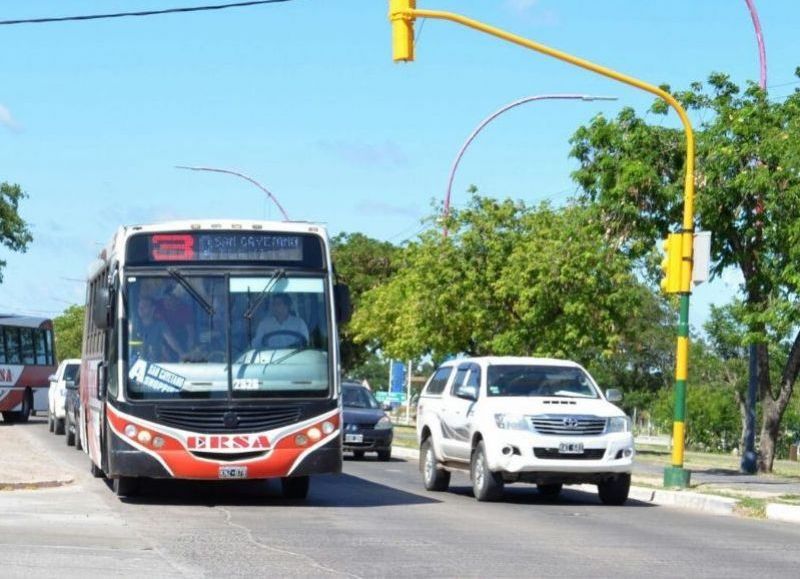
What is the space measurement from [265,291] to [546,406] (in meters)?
4.03

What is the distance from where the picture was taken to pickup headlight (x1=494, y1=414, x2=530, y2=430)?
757 inches

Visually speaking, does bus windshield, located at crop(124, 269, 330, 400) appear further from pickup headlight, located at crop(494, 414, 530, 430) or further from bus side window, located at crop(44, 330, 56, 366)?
bus side window, located at crop(44, 330, 56, 366)

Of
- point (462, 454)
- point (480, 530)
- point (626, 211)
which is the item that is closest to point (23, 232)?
point (626, 211)

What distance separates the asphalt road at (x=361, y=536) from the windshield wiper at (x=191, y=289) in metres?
2.23

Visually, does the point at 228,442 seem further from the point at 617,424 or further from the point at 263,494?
the point at 617,424

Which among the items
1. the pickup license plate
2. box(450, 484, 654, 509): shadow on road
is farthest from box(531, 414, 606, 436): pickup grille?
box(450, 484, 654, 509): shadow on road

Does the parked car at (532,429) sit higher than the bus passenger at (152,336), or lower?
lower

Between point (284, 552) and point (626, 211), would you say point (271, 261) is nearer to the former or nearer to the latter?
point (284, 552)

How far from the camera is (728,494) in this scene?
67.9 ft

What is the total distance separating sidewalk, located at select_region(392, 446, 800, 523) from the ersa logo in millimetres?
5883

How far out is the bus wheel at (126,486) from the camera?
1813cm

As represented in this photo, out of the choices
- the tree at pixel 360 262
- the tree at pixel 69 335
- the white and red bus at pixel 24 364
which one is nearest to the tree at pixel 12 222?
the white and red bus at pixel 24 364

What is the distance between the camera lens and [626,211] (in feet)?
88.0

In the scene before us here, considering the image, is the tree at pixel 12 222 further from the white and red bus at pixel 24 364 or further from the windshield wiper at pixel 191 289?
the windshield wiper at pixel 191 289
